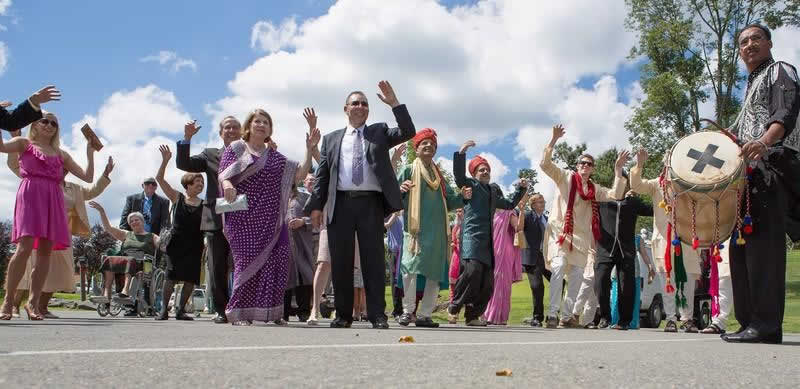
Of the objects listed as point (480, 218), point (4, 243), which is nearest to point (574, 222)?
point (480, 218)

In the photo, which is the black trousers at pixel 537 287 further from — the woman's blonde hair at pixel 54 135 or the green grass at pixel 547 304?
the woman's blonde hair at pixel 54 135

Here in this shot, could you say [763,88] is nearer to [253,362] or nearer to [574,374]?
[574,374]

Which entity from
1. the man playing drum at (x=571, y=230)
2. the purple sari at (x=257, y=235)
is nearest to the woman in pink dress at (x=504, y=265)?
the man playing drum at (x=571, y=230)

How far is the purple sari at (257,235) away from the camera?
23.2 ft

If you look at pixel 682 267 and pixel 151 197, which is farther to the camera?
pixel 151 197

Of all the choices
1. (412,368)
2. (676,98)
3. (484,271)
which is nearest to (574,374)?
(412,368)

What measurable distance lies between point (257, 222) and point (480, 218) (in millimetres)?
3068

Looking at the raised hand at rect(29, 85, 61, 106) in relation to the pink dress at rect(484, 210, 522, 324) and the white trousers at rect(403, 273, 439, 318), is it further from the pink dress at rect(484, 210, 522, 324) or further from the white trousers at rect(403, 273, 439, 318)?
the pink dress at rect(484, 210, 522, 324)

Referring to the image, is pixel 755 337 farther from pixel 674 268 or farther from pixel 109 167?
pixel 109 167

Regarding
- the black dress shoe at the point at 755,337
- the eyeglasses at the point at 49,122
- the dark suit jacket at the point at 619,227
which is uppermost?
the eyeglasses at the point at 49,122

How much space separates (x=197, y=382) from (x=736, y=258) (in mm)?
4297

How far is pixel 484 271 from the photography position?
9.39m

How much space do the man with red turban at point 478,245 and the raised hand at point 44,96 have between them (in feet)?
14.7

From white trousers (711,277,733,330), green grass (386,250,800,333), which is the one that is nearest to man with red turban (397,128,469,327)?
white trousers (711,277,733,330)
